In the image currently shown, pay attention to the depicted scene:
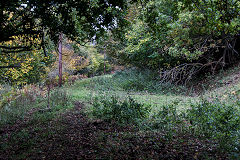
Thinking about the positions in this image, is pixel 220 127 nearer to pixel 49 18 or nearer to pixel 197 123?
pixel 197 123

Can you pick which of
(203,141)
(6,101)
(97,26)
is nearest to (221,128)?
(203,141)

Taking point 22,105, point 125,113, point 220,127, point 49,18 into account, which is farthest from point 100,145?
point 22,105

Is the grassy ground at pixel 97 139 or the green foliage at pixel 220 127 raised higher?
the green foliage at pixel 220 127

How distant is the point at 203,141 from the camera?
13.9 feet

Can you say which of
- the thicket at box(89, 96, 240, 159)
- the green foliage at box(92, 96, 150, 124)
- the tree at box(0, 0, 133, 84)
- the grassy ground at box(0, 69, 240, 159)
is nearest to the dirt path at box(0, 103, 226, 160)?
the grassy ground at box(0, 69, 240, 159)

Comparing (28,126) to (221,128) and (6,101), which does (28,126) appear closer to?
(6,101)

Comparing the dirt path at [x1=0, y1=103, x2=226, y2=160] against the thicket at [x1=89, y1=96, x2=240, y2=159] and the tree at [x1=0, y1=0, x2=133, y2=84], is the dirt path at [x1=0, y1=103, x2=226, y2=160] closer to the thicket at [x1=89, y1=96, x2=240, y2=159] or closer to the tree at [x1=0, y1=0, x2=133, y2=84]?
the thicket at [x1=89, y1=96, x2=240, y2=159]

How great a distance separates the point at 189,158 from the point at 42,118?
5.92m

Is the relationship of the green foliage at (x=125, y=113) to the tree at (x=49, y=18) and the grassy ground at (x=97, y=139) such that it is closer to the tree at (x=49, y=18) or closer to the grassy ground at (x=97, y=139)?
the grassy ground at (x=97, y=139)

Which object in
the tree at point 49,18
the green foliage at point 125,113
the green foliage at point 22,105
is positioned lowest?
the green foliage at point 22,105

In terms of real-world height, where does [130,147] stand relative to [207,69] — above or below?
below

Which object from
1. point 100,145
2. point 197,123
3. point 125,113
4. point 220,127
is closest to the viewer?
point 100,145

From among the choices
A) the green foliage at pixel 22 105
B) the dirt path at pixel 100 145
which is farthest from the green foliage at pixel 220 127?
the green foliage at pixel 22 105

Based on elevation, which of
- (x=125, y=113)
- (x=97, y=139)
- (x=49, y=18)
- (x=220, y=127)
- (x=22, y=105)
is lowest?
(x=22, y=105)
